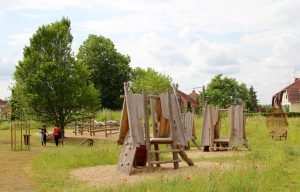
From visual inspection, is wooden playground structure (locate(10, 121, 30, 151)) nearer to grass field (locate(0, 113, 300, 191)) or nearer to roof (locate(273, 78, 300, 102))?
grass field (locate(0, 113, 300, 191))

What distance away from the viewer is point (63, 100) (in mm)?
34000

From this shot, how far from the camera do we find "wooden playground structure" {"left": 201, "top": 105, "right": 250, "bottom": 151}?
22.1 m

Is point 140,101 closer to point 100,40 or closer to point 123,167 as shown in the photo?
point 123,167

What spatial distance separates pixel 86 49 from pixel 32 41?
3662 centimetres

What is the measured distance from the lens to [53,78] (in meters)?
33.4

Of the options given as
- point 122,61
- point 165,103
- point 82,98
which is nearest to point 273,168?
point 165,103

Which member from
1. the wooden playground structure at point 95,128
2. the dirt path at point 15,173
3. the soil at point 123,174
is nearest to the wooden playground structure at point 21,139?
the dirt path at point 15,173

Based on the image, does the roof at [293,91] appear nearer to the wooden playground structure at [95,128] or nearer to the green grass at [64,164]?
the wooden playground structure at [95,128]

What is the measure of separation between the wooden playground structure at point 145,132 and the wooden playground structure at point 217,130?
6.68 m

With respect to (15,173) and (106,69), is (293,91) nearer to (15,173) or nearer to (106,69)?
(106,69)

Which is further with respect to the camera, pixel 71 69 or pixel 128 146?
pixel 71 69

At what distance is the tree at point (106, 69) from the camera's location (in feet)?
227

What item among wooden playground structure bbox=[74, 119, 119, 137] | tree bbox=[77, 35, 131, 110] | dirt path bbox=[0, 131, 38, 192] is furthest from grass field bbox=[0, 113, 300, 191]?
tree bbox=[77, 35, 131, 110]

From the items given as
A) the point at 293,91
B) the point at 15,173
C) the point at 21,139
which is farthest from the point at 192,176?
the point at 293,91
